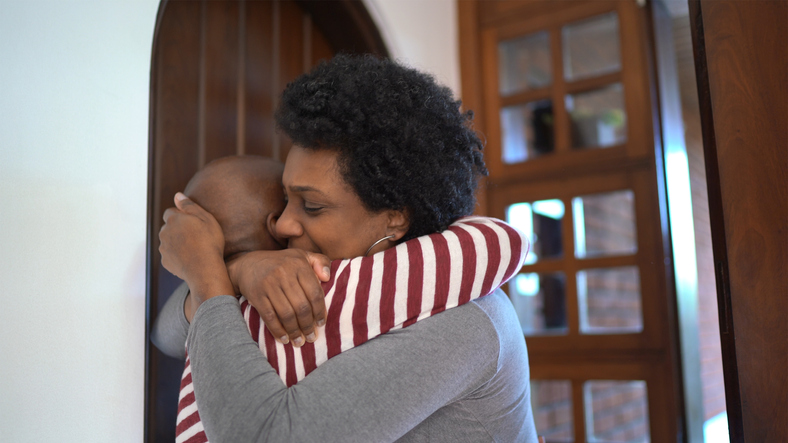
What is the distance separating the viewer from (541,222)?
8.99ft

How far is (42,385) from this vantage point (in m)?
1.14

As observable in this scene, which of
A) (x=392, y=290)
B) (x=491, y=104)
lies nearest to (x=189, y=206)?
(x=392, y=290)

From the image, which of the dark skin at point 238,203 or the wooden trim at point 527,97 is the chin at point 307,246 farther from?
the wooden trim at point 527,97

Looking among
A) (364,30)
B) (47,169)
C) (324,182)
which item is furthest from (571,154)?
(47,169)

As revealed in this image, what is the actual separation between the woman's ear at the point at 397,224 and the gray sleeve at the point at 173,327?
0.43 metres

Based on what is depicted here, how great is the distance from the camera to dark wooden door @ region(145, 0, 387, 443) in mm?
1408

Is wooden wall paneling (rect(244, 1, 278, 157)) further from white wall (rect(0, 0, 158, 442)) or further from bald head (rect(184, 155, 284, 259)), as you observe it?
bald head (rect(184, 155, 284, 259))

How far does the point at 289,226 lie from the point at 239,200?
0.41ft

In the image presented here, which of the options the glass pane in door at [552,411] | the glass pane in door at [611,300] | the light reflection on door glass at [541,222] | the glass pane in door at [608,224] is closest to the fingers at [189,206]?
the light reflection on door glass at [541,222]

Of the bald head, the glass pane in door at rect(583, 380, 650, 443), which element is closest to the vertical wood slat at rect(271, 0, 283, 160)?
the bald head

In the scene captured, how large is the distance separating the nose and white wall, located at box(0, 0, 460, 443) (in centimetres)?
40

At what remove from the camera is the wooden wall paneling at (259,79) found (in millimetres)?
1807

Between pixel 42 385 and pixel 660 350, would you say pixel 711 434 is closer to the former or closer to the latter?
pixel 660 350

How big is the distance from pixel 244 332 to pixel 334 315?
14 centimetres
